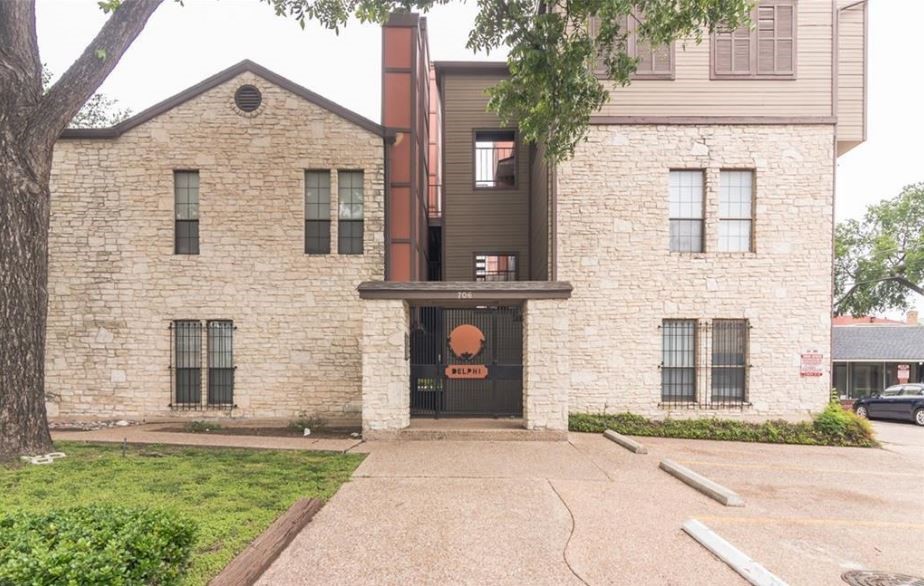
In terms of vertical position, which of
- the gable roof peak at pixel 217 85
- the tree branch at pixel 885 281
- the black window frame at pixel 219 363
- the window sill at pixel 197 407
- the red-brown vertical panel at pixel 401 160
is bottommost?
the window sill at pixel 197 407

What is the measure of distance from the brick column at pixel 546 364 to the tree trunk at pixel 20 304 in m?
8.07

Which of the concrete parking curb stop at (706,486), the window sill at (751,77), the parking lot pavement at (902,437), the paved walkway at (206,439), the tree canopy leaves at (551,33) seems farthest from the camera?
the window sill at (751,77)

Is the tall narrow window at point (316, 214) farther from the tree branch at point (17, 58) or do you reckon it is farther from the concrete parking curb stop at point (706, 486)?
the concrete parking curb stop at point (706, 486)

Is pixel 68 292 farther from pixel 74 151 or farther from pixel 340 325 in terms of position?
pixel 340 325

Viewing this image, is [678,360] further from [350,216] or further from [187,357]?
[187,357]

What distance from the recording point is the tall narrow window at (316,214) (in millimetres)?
11273

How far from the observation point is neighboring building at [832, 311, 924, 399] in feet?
77.2

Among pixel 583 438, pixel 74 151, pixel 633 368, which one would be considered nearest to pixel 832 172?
pixel 633 368

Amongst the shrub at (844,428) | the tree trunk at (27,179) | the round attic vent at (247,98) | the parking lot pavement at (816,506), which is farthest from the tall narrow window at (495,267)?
the tree trunk at (27,179)

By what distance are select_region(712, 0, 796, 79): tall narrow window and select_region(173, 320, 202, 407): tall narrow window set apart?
551 inches

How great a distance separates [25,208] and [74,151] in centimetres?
489

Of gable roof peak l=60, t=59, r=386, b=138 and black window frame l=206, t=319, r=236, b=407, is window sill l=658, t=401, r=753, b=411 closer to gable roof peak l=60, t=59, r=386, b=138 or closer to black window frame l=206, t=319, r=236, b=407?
gable roof peak l=60, t=59, r=386, b=138

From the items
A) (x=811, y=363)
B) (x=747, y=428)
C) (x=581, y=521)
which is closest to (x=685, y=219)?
(x=811, y=363)

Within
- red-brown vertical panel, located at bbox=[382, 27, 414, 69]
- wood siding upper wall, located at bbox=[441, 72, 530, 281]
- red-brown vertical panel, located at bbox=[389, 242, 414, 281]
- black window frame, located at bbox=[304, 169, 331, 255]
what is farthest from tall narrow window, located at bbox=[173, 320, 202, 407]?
red-brown vertical panel, located at bbox=[382, 27, 414, 69]
